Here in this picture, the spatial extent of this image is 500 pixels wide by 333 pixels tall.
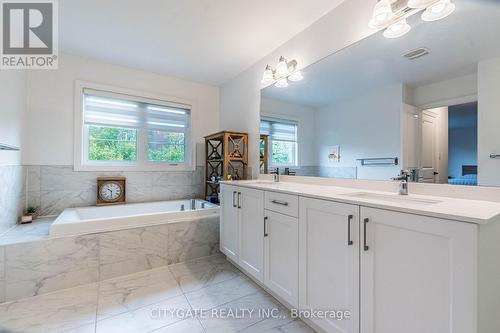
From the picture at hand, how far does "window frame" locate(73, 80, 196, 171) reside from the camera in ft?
9.04

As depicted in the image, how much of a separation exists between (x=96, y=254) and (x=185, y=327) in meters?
1.14

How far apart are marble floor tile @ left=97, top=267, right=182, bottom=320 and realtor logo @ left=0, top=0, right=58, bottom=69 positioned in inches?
85.6

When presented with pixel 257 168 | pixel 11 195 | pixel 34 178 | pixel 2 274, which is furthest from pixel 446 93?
pixel 34 178

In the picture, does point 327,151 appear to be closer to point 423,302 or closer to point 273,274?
point 273,274

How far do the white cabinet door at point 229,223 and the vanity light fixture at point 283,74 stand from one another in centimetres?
123

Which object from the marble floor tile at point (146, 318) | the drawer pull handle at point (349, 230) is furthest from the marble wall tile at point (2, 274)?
the drawer pull handle at point (349, 230)

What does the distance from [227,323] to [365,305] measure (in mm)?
909

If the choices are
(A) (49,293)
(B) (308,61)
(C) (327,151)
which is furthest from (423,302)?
(A) (49,293)

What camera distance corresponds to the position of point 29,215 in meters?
2.40

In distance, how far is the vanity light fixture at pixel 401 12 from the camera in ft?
4.19

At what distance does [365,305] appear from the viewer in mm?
1086

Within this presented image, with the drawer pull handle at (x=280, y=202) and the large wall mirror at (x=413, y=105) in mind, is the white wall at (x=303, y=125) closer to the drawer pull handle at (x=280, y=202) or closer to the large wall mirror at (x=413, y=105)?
the large wall mirror at (x=413, y=105)

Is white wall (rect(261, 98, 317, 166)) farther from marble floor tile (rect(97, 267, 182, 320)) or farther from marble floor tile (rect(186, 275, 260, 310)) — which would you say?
marble floor tile (rect(97, 267, 182, 320))

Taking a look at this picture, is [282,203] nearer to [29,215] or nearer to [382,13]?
[382,13]
